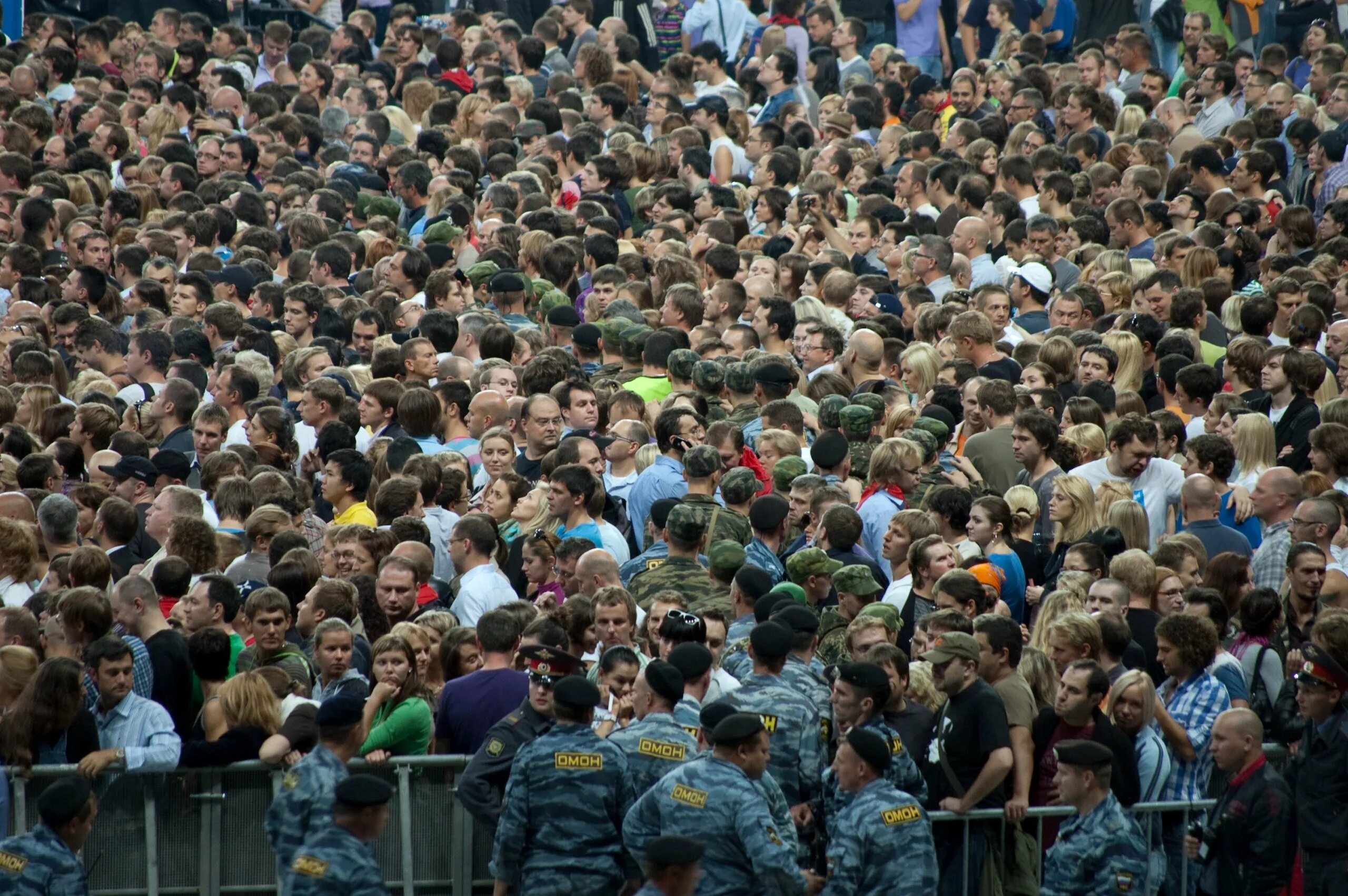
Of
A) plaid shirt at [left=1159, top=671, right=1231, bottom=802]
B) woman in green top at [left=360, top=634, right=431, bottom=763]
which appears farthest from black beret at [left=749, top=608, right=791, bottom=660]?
plaid shirt at [left=1159, top=671, right=1231, bottom=802]

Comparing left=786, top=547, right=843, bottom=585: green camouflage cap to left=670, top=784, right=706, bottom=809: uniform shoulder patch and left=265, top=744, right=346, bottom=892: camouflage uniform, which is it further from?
left=265, top=744, right=346, bottom=892: camouflage uniform

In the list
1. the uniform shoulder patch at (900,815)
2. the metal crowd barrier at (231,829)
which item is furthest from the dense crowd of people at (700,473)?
the metal crowd barrier at (231,829)

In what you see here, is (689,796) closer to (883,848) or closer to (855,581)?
(883,848)

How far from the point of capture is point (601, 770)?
6.98 metres

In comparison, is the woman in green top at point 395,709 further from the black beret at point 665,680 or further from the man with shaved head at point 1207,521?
the man with shaved head at point 1207,521

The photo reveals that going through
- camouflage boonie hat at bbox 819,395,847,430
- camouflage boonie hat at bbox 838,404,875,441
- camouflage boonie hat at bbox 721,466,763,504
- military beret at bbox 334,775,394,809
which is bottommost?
military beret at bbox 334,775,394,809

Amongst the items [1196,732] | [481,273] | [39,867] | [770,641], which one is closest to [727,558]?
[770,641]

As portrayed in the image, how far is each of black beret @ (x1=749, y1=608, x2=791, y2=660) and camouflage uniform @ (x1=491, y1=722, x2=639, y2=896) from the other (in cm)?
75

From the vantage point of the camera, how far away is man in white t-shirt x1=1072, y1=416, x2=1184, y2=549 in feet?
34.3

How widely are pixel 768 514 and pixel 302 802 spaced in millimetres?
3343

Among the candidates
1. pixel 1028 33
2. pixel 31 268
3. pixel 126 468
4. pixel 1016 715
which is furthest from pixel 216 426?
pixel 1028 33

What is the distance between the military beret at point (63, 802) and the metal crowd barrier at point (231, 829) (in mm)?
531

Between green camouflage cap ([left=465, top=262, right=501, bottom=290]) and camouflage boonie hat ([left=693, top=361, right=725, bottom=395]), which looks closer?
camouflage boonie hat ([left=693, top=361, right=725, bottom=395])

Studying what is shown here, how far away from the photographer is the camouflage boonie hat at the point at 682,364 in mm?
11703
